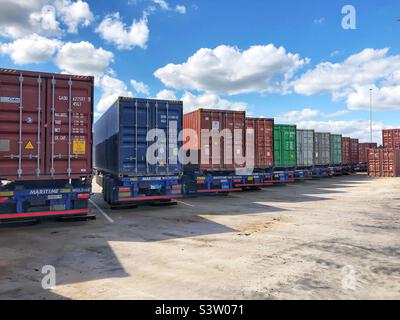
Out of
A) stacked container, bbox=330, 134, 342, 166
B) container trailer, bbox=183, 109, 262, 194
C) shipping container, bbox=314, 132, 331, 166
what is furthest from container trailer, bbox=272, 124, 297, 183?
stacked container, bbox=330, 134, 342, 166

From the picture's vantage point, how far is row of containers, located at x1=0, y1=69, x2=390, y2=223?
903 centimetres

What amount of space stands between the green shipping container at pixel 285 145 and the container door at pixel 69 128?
1460 centimetres

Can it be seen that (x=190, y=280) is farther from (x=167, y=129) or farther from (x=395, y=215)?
(x=395, y=215)

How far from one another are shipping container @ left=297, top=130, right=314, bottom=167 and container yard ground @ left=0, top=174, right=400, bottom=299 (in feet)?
44.5

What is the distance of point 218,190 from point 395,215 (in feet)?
26.3

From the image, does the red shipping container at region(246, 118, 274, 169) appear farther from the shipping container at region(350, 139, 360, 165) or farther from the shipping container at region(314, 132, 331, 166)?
the shipping container at region(350, 139, 360, 165)

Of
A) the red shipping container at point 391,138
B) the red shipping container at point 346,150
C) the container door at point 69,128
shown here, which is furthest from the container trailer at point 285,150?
the red shipping container at point 391,138

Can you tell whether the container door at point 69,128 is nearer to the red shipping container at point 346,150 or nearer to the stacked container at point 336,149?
the stacked container at point 336,149

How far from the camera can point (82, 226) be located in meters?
9.33

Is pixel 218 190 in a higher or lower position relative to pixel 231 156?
lower

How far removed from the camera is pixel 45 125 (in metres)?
9.39

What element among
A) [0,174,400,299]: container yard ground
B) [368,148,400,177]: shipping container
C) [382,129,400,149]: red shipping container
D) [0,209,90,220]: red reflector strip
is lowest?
[0,174,400,299]: container yard ground

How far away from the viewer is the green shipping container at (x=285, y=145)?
21500 millimetres
